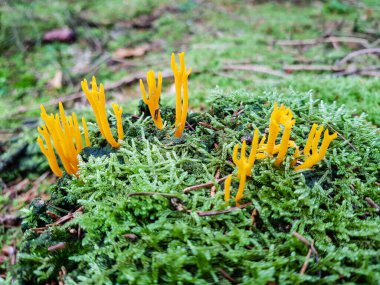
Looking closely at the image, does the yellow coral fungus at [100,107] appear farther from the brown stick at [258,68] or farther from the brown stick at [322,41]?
the brown stick at [322,41]

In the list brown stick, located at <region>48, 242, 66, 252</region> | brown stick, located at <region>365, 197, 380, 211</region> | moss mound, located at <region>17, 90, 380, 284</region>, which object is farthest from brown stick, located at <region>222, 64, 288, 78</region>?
brown stick, located at <region>48, 242, 66, 252</region>

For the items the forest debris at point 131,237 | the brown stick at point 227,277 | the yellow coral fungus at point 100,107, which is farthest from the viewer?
the yellow coral fungus at point 100,107

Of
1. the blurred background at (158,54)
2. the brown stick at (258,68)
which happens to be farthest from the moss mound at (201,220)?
the brown stick at (258,68)

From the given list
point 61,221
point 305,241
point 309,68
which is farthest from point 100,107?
point 309,68

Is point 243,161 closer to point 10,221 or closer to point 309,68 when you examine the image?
point 10,221

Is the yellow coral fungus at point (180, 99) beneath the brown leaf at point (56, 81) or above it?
above

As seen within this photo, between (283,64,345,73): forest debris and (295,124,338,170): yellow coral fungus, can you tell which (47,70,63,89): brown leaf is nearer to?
(283,64,345,73): forest debris

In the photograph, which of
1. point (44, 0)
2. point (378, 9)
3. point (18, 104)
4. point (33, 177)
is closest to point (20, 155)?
point (33, 177)
